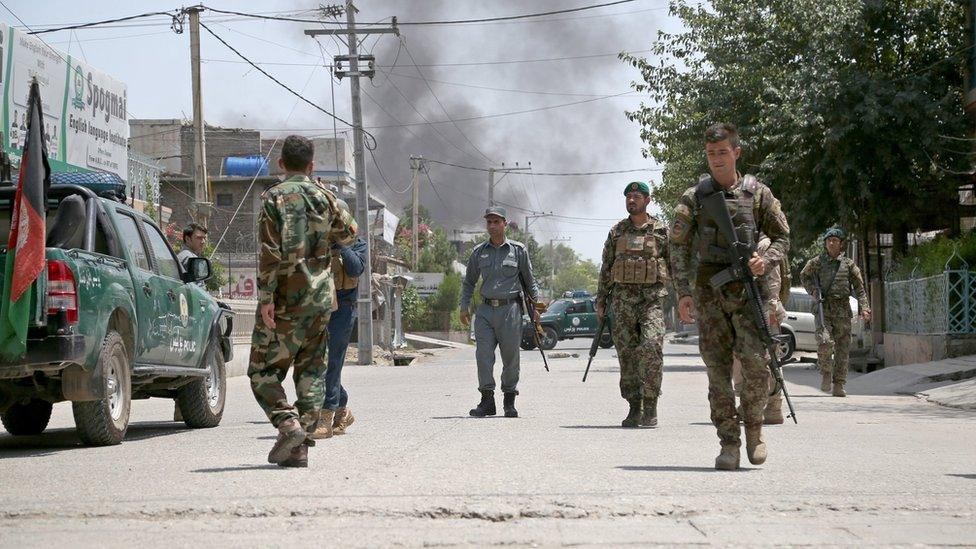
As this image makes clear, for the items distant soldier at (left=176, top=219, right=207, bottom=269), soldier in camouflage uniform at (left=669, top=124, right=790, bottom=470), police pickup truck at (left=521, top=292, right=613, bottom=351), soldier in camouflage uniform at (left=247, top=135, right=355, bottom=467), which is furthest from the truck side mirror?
police pickup truck at (left=521, top=292, right=613, bottom=351)

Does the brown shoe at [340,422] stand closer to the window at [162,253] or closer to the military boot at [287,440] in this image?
the window at [162,253]

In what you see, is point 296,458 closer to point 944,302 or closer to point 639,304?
point 639,304

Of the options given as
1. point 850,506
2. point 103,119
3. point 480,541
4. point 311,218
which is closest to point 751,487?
point 850,506

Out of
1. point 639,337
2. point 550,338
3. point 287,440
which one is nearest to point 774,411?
point 639,337

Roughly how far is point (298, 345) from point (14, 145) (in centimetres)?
1257

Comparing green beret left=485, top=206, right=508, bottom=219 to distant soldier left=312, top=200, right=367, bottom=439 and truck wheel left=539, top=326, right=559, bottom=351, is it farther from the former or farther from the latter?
truck wheel left=539, top=326, right=559, bottom=351

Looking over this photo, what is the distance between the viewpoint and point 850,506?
17.9ft

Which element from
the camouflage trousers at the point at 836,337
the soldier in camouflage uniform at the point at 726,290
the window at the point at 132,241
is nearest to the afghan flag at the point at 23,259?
the window at the point at 132,241

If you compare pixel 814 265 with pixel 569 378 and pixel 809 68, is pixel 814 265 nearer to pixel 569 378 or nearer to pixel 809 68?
pixel 569 378

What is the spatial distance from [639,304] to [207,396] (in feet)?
11.6

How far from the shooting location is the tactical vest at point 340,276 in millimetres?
9242

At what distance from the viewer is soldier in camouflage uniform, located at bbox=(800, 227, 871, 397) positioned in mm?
14562

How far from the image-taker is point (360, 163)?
29922mm

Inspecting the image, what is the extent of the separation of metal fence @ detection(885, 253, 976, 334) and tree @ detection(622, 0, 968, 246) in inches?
94.3
